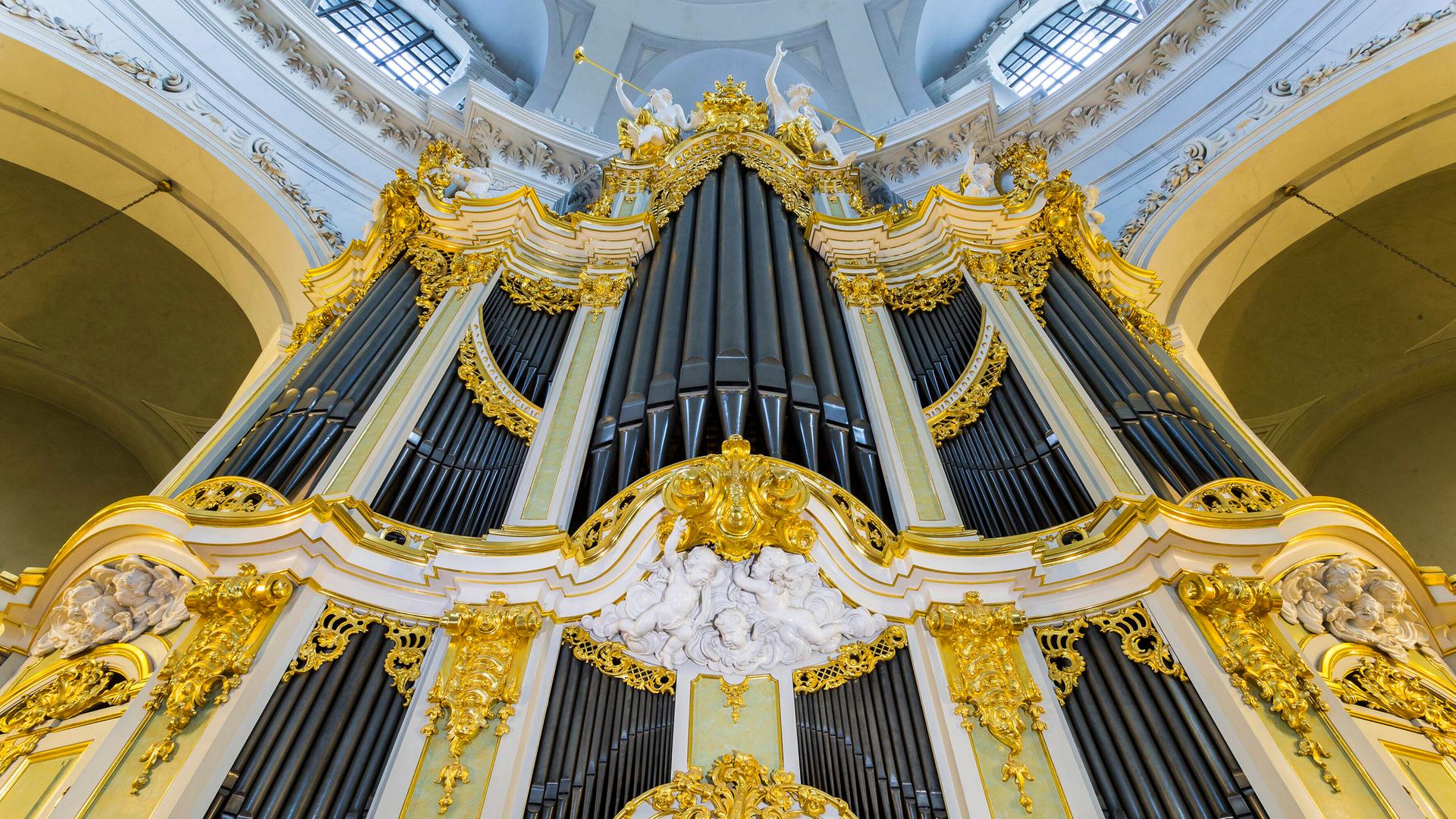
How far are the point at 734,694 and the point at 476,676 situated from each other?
1.10 m

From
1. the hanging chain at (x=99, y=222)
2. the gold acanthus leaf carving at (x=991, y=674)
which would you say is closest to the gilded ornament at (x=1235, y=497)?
the gold acanthus leaf carving at (x=991, y=674)

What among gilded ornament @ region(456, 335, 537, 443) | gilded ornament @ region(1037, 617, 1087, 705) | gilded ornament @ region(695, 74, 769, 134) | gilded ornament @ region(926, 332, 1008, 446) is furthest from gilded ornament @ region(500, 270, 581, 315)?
gilded ornament @ region(1037, 617, 1087, 705)

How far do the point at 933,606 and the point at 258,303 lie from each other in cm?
775

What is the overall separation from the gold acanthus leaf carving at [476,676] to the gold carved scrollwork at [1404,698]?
3.42 m

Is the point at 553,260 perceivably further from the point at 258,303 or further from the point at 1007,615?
the point at 1007,615

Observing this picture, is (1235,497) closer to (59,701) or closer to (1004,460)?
(1004,460)

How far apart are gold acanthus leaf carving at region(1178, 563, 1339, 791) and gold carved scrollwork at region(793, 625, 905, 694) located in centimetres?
128

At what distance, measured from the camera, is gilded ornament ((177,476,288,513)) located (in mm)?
4277

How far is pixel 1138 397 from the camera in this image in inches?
212

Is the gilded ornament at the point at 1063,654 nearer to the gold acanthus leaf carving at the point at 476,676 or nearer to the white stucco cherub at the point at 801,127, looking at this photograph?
the gold acanthus leaf carving at the point at 476,676

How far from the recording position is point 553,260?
7.81 metres

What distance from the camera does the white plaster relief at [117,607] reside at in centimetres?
388

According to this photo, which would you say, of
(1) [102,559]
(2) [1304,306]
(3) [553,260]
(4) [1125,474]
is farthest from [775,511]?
(2) [1304,306]

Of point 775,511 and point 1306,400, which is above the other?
point 1306,400
